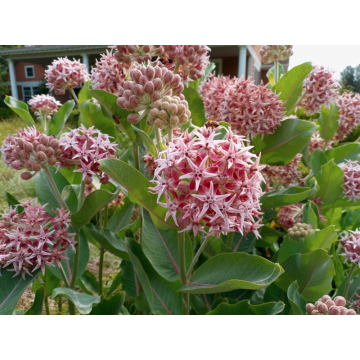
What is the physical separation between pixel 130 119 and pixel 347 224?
4.97 ft

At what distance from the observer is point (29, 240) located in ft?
2.90

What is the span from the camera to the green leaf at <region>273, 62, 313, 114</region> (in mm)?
1247

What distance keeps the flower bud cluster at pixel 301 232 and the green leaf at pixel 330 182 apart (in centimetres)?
30

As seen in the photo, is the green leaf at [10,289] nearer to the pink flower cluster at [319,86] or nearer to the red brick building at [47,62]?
the pink flower cluster at [319,86]

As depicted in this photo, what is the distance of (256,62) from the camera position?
11.6 metres

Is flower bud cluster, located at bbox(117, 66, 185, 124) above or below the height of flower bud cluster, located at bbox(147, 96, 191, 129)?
above

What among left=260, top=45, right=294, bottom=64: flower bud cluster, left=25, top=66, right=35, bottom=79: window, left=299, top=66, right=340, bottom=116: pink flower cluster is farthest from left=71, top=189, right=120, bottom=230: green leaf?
left=25, top=66, right=35, bottom=79: window

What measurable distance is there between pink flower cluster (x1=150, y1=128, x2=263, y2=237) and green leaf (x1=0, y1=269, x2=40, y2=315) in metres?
0.52

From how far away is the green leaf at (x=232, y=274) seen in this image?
2.31 feet

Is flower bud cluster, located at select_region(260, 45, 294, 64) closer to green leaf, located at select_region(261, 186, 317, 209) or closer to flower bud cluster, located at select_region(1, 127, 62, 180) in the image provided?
green leaf, located at select_region(261, 186, 317, 209)

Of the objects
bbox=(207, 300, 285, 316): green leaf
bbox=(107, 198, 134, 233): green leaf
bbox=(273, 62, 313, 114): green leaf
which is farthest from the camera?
bbox=(107, 198, 134, 233): green leaf

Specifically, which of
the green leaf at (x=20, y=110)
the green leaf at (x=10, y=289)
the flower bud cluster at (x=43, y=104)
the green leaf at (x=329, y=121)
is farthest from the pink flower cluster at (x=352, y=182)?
the flower bud cluster at (x=43, y=104)

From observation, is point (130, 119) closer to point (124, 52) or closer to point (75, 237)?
point (124, 52)

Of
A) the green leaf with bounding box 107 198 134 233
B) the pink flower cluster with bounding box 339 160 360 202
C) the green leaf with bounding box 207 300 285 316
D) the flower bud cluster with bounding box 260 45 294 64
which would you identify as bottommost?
the green leaf with bounding box 107 198 134 233
